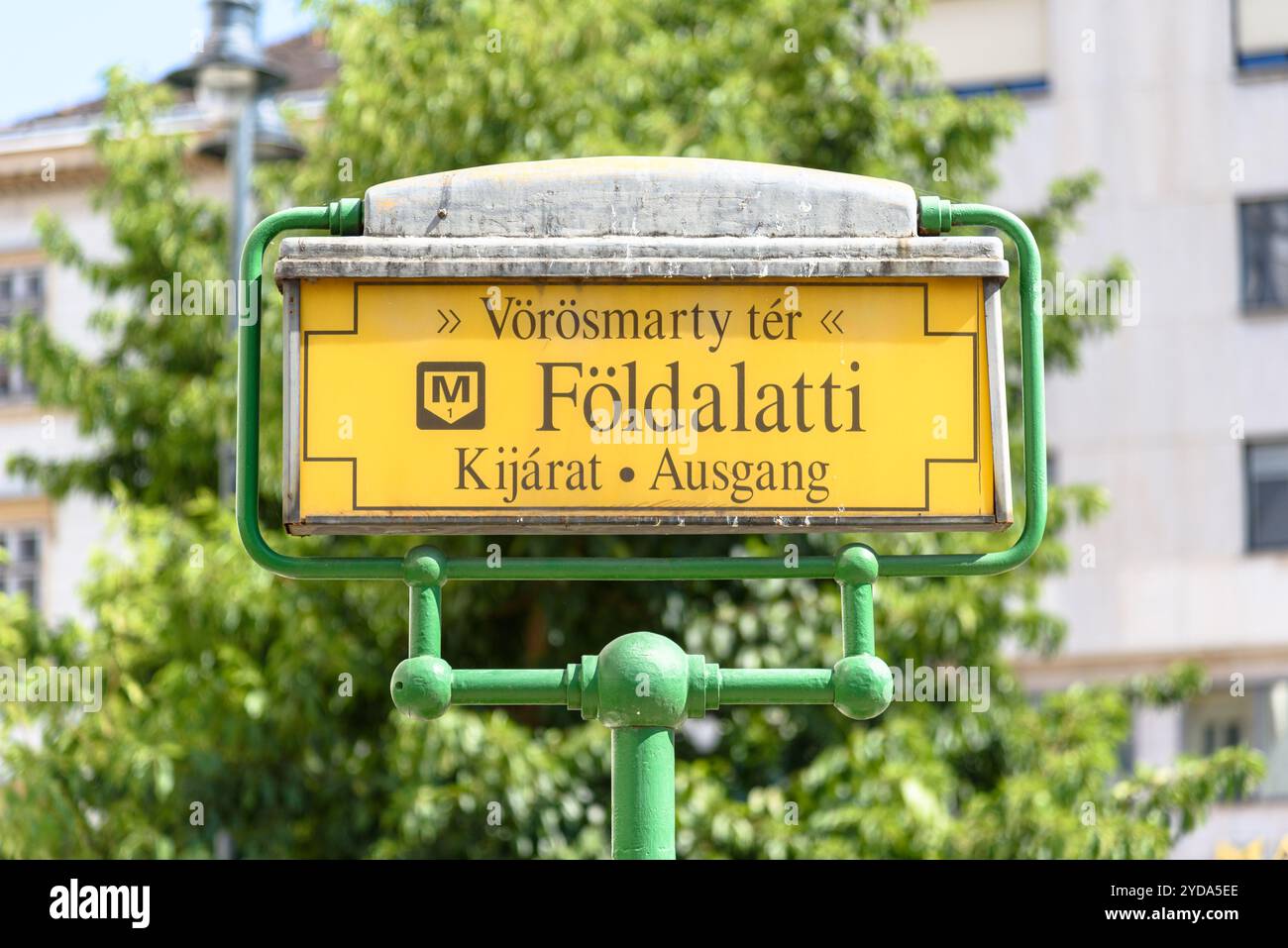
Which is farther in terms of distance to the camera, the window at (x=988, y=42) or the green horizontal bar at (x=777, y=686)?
the window at (x=988, y=42)

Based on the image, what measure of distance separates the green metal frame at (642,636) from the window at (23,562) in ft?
58.9

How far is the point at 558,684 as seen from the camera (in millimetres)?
2850

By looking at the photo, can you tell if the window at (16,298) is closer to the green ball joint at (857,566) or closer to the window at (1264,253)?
the window at (1264,253)

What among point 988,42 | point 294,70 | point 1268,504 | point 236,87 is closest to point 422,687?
point 236,87

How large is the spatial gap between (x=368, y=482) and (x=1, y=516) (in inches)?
737

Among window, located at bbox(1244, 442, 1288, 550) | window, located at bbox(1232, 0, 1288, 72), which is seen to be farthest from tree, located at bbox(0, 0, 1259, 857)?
window, located at bbox(1232, 0, 1288, 72)

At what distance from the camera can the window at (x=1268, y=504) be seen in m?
17.5

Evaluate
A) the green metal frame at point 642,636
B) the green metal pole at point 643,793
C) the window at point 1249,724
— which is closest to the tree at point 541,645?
the green metal frame at point 642,636

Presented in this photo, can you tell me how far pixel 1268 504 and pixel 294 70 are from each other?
1225cm

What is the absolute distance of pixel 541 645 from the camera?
891 centimetres

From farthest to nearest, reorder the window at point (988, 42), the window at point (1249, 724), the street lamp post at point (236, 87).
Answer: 1. the window at point (988, 42)
2. the window at point (1249, 724)
3. the street lamp post at point (236, 87)

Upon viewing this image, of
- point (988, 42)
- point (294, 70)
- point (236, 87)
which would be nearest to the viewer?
point (236, 87)

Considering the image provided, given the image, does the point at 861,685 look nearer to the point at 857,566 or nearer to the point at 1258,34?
the point at 857,566
